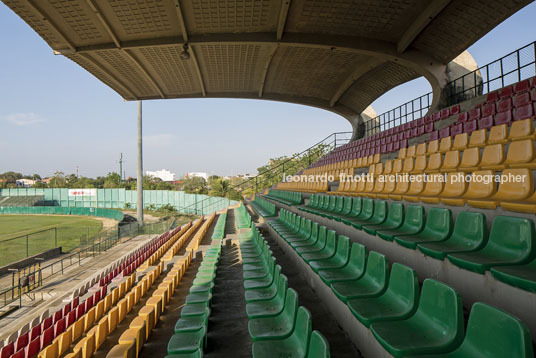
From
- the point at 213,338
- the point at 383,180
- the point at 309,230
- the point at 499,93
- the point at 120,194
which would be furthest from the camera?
the point at 120,194

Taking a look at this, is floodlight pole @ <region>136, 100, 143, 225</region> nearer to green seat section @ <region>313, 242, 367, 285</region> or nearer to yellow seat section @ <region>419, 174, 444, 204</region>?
yellow seat section @ <region>419, 174, 444, 204</region>

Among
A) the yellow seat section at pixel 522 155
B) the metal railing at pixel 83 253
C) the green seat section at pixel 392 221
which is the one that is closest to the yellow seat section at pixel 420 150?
the yellow seat section at pixel 522 155

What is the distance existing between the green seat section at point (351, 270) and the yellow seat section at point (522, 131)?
8.86 feet

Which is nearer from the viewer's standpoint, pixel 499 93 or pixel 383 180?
pixel 383 180

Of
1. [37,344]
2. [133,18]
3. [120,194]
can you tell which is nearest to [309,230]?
[37,344]

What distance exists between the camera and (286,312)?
2127mm

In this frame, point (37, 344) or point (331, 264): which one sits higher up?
point (331, 264)

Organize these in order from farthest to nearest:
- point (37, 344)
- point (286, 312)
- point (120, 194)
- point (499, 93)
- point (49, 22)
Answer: point (120, 194), point (49, 22), point (499, 93), point (37, 344), point (286, 312)

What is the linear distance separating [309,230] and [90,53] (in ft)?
25.9

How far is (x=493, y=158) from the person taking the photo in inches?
131

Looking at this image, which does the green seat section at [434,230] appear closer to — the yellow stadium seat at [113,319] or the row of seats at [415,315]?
the row of seats at [415,315]

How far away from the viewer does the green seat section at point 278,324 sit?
6.21 ft

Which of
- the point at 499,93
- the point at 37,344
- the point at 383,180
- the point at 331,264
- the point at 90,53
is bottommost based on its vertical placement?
the point at 37,344

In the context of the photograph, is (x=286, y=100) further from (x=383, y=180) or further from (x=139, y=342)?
(x=139, y=342)
